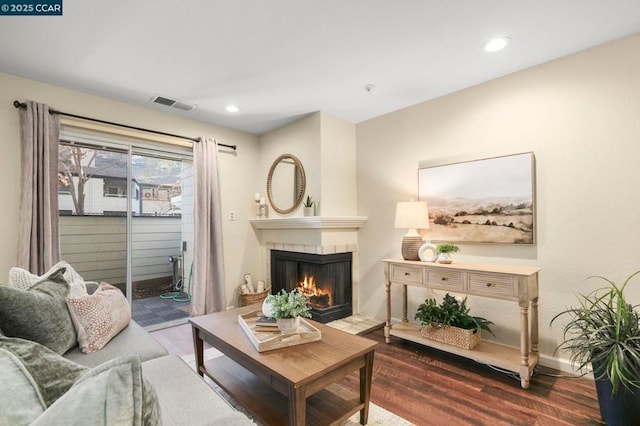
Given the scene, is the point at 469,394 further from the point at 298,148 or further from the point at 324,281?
the point at 298,148

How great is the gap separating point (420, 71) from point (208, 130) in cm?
266

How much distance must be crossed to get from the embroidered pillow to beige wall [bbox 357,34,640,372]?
270 cm

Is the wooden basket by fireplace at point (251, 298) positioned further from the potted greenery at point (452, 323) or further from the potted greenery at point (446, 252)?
the potted greenery at point (446, 252)

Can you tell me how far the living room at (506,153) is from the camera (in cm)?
222

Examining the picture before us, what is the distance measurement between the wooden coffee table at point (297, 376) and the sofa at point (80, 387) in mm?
301

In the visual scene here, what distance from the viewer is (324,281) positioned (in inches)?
141

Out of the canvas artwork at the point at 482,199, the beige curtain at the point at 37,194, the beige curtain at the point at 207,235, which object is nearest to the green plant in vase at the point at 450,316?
the canvas artwork at the point at 482,199

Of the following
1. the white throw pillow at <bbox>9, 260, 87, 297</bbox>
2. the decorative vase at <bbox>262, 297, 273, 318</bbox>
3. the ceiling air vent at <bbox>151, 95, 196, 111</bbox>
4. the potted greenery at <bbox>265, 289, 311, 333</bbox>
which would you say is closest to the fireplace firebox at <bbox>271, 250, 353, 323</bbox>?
the decorative vase at <bbox>262, 297, 273, 318</bbox>

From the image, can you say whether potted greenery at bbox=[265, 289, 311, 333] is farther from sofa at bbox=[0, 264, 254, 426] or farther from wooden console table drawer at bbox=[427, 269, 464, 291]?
wooden console table drawer at bbox=[427, 269, 464, 291]

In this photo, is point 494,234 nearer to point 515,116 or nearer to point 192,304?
point 515,116

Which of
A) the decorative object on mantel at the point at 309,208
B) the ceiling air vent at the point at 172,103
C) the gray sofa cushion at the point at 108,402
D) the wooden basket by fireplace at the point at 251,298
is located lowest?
the wooden basket by fireplace at the point at 251,298

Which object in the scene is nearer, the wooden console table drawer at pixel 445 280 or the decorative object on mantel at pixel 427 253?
the wooden console table drawer at pixel 445 280

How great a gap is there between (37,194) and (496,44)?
394 cm

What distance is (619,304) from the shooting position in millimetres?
1688
